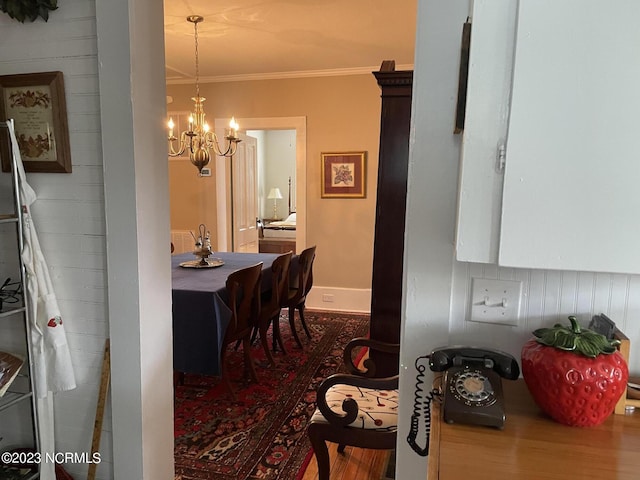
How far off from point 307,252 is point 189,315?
1.33 meters

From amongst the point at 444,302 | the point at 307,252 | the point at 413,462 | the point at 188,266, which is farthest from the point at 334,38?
the point at 413,462

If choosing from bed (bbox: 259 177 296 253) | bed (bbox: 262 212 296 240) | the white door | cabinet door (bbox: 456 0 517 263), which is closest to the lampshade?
bed (bbox: 259 177 296 253)

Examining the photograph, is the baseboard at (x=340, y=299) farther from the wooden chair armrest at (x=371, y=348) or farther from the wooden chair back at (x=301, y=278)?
the wooden chair armrest at (x=371, y=348)

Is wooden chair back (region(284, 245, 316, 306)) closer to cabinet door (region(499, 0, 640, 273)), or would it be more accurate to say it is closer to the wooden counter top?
the wooden counter top

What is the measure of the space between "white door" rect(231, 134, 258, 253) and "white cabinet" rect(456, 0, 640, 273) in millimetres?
4596

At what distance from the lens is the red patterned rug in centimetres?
215

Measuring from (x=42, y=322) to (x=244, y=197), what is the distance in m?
4.02

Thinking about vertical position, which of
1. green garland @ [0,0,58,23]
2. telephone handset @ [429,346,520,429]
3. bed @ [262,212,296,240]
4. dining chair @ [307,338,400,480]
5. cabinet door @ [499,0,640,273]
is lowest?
dining chair @ [307,338,400,480]

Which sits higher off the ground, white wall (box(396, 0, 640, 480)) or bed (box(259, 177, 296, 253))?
white wall (box(396, 0, 640, 480))

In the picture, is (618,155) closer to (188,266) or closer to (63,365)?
(63,365)

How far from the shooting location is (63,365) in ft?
5.09

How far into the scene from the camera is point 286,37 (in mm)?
3584

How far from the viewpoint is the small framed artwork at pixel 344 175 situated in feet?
15.5

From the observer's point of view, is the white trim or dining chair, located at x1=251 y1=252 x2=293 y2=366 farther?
the white trim
